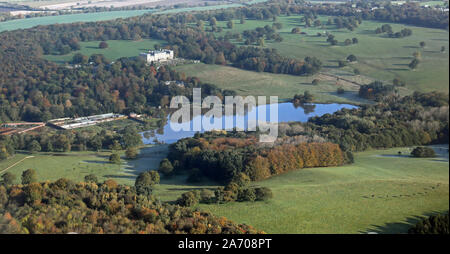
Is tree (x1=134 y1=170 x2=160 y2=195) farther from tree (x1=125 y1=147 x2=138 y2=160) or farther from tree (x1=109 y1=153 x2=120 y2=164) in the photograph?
tree (x1=125 y1=147 x2=138 y2=160)

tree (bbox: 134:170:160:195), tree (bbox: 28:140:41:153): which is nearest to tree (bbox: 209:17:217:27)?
→ tree (bbox: 28:140:41:153)

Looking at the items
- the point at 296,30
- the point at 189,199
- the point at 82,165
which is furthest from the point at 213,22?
the point at 189,199

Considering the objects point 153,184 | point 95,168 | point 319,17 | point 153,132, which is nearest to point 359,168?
point 153,184

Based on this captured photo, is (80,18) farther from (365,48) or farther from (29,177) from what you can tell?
(29,177)

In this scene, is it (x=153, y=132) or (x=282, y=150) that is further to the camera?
(x=153, y=132)

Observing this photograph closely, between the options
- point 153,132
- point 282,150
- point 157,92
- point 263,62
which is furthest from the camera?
point 263,62
